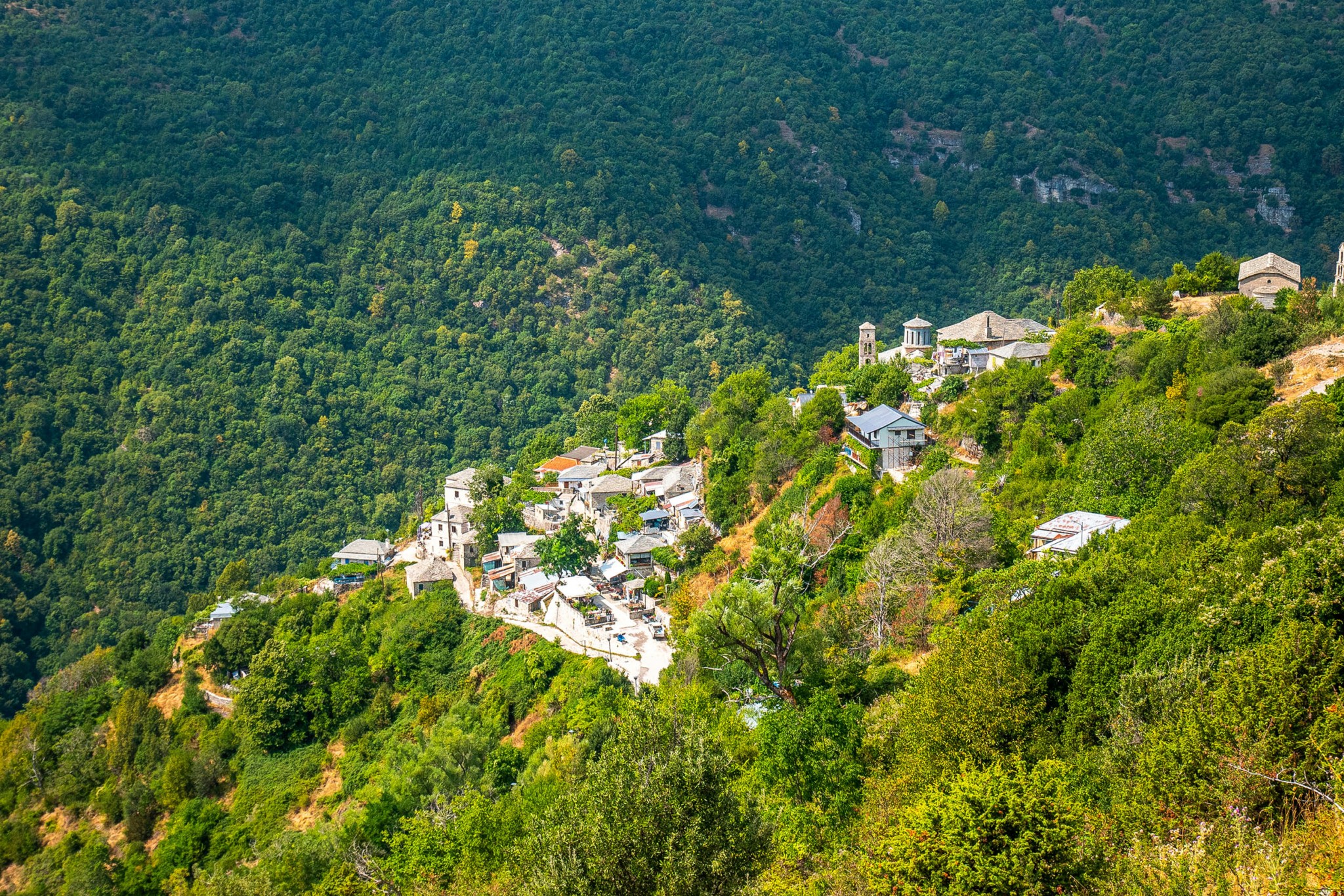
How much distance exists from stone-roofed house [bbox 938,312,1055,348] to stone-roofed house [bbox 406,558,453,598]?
2947cm

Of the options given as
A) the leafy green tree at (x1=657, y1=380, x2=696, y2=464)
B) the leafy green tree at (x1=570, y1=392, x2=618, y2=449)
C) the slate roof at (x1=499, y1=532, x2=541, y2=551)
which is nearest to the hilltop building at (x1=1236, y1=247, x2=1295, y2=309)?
the leafy green tree at (x1=657, y1=380, x2=696, y2=464)

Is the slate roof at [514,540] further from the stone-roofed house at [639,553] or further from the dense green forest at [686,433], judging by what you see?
the stone-roofed house at [639,553]

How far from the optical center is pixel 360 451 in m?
95.5

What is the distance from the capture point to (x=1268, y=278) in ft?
147

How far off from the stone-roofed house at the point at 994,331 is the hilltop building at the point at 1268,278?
9.66 m

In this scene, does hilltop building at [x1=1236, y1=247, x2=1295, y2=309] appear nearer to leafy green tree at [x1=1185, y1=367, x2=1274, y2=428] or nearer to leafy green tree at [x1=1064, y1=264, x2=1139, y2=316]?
leafy green tree at [x1=1064, y1=264, x2=1139, y2=316]

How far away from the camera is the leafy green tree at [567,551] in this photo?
4828 centimetres

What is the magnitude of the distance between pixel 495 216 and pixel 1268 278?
89.0 m

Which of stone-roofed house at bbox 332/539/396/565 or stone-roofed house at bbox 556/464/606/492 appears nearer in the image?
stone-roofed house at bbox 556/464/606/492

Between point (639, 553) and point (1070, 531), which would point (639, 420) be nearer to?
point (639, 553)

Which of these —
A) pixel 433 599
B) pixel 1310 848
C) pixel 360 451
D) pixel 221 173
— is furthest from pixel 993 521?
pixel 221 173

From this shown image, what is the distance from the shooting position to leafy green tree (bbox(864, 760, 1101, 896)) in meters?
14.2

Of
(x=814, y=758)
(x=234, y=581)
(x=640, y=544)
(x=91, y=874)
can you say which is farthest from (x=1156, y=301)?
(x=234, y=581)

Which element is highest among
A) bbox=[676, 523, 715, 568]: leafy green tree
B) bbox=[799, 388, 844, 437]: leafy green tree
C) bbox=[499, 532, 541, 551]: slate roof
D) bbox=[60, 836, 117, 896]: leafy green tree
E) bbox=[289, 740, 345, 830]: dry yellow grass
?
bbox=[799, 388, 844, 437]: leafy green tree
